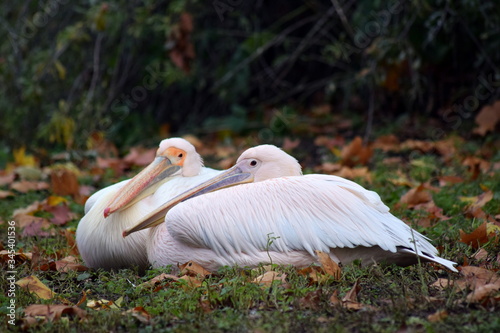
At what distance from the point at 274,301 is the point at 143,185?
61.2 inches

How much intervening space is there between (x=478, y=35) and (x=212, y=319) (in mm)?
5231

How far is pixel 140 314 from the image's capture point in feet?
8.96

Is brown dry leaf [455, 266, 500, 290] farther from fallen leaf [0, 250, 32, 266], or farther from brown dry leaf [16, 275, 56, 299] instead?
fallen leaf [0, 250, 32, 266]

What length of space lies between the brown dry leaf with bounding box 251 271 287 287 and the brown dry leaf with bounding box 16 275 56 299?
910 millimetres

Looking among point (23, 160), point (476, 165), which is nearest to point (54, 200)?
point (23, 160)

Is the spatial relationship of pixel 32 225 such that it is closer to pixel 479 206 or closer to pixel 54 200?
pixel 54 200

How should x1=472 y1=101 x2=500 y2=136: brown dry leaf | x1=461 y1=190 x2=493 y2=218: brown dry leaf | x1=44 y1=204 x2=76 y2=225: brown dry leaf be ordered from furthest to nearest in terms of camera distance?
x1=472 y1=101 x2=500 y2=136: brown dry leaf → x1=44 y1=204 x2=76 y2=225: brown dry leaf → x1=461 y1=190 x2=493 y2=218: brown dry leaf

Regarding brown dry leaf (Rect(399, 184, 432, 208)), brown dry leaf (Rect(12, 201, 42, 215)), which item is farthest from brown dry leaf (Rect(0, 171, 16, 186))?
brown dry leaf (Rect(399, 184, 432, 208))

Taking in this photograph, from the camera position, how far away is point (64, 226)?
4.93m

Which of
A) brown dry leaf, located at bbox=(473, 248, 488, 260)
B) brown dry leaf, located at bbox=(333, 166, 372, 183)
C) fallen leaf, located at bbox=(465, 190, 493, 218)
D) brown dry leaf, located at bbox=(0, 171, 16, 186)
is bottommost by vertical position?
fallen leaf, located at bbox=(465, 190, 493, 218)

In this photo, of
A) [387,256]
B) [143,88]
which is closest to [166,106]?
[143,88]

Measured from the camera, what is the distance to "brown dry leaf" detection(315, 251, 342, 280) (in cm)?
309

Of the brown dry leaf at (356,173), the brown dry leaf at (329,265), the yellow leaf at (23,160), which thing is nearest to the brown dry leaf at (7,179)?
the yellow leaf at (23,160)

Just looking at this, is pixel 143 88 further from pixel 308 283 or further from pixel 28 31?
pixel 308 283
